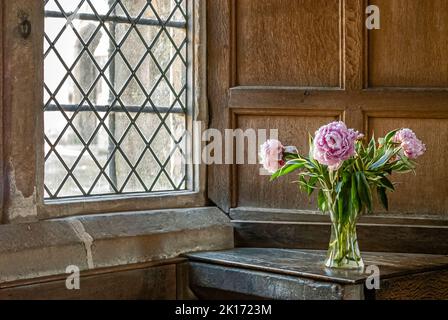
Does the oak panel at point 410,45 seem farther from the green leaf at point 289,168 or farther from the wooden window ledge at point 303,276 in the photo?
the wooden window ledge at point 303,276

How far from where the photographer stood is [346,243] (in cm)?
306

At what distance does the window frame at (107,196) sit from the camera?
3123 mm

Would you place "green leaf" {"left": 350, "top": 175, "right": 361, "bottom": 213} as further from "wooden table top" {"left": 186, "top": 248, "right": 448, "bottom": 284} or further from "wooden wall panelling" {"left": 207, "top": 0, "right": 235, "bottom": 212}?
"wooden wall panelling" {"left": 207, "top": 0, "right": 235, "bottom": 212}

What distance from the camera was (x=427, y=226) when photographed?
341 cm

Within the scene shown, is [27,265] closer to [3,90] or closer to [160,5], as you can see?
[3,90]

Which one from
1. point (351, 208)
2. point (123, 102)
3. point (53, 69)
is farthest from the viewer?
point (123, 102)

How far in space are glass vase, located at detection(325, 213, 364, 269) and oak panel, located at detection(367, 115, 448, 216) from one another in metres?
0.50

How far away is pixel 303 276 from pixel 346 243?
191mm

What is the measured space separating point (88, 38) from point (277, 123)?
2.76 feet

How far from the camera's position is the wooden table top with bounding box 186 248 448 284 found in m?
3.01

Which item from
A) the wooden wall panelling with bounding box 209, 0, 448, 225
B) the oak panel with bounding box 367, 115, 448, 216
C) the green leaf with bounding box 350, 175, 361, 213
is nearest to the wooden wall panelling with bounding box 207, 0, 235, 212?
the wooden wall panelling with bounding box 209, 0, 448, 225

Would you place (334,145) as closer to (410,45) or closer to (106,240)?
(410,45)

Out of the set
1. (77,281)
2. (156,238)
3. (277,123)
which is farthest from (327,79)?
(77,281)

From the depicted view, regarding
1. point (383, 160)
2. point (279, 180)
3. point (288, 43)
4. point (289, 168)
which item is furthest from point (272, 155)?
point (288, 43)
